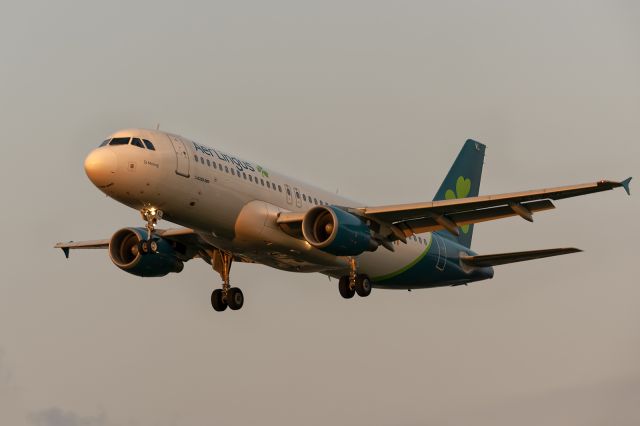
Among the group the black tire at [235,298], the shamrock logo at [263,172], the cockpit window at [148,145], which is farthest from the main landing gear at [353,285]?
the cockpit window at [148,145]

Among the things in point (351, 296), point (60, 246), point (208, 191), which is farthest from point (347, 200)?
point (60, 246)

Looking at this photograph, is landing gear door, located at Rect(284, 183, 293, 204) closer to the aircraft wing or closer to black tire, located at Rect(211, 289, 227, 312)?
the aircraft wing

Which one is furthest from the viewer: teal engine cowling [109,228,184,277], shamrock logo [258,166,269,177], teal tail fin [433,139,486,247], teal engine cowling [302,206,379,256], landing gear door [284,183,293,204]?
teal tail fin [433,139,486,247]

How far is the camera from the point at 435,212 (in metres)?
48.8

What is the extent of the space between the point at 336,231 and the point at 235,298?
7.68 metres

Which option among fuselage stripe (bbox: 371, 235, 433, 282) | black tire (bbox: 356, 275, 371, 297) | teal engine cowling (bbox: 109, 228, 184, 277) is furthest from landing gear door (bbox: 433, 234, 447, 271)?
teal engine cowling (bbox: 109, 228, 184, 277)

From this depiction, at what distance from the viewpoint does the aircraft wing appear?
150ft

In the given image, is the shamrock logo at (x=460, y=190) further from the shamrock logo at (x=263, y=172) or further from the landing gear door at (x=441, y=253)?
the shamrock logo at (x=263, y=172)

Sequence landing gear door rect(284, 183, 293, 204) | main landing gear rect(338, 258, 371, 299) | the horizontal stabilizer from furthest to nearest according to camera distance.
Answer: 1. main landing gear rect(338, 258, 371, 299)
2. the horizontal stabilizer
3. landing gear door rect(284, 183, 293, 204)

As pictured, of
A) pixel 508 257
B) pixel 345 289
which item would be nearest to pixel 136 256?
pixel 345 289

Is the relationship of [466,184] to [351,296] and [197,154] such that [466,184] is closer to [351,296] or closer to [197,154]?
[351,296]

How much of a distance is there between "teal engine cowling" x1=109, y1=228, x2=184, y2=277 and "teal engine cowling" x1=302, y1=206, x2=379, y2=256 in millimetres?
7755

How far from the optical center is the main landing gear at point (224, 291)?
53094 millimetres

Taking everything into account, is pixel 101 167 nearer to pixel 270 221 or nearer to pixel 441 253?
pixel 270 221
